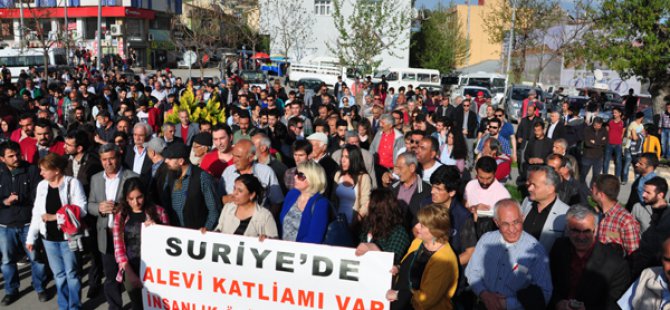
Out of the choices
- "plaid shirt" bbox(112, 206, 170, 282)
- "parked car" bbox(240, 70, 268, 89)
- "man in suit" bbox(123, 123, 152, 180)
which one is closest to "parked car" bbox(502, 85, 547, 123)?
"parked car" bbox(240, 70, 268, 89)

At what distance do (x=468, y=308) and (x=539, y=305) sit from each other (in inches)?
35.4

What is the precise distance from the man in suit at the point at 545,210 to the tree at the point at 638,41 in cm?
1309

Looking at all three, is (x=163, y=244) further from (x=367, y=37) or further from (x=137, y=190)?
(x=367, y=37)

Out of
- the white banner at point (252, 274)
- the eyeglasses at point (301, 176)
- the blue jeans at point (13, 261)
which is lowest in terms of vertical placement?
the blue jeans at point (13, 261)

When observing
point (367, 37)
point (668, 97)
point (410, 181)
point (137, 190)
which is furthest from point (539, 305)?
point (367, 37)

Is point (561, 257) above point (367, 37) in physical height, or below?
below

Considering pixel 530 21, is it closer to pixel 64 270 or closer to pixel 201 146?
pixel 201 146

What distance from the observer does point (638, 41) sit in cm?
1767

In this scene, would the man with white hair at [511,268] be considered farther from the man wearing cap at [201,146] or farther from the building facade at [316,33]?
the building facade at [316,33]

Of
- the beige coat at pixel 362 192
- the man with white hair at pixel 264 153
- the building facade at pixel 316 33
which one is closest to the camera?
the beige coat at pixel 362 192

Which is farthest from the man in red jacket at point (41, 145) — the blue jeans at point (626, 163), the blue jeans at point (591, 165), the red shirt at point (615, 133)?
the blue jeans at point (626, 163)

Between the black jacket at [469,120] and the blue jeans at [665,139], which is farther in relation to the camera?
the blue jeans at [665,139]

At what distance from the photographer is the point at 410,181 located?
6258mm

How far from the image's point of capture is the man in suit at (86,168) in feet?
22.0
